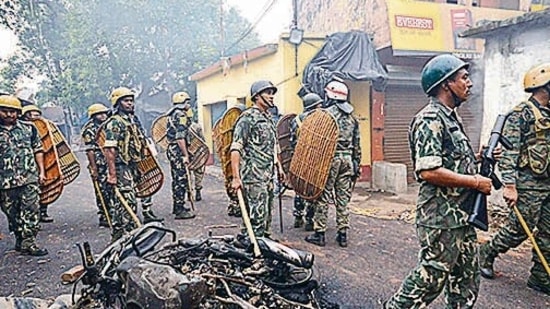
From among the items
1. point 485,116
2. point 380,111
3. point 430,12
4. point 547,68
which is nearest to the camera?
point 547,68

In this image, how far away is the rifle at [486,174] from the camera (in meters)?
2.60

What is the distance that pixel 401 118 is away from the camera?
10000 millimetres

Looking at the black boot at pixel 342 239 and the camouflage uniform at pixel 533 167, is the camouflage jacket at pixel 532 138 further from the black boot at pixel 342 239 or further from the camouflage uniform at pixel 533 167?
the black boot at pixel 342 239

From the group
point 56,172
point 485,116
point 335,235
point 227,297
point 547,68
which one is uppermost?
point 547,68

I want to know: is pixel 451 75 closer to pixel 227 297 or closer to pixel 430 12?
pixel 227 297

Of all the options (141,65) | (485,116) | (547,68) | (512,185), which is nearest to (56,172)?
(512,185)

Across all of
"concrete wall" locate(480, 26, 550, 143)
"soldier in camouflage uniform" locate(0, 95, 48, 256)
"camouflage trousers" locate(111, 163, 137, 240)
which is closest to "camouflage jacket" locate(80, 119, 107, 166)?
"soldier in camouflage uniform" locate(0, 95, 48, 256)

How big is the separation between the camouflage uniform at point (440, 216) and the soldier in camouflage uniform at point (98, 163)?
15.3ft

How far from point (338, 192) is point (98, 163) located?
11.6 feet

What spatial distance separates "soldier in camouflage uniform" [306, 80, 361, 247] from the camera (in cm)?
516

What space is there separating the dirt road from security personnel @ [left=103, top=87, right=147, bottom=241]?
0.55 metres

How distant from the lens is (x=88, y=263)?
10.2 feet

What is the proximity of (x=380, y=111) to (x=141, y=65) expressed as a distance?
1387 centimetres

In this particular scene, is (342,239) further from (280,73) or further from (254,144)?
(280,73)
